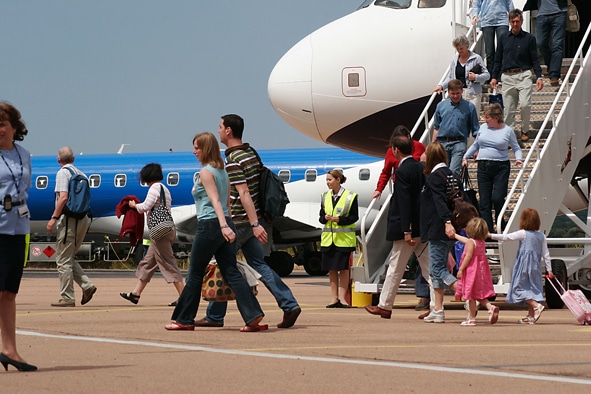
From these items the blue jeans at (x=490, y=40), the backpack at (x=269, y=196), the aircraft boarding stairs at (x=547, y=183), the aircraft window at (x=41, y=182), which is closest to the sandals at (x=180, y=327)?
the backpack at (x=269, y=196)

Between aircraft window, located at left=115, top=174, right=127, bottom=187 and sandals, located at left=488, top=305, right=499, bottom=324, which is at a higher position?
sandals, located at left=488, top=305, right=499, bottom=324

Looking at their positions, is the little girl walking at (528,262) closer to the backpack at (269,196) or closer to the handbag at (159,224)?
the backpack at (269,196)

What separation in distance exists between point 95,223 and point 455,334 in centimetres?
2380

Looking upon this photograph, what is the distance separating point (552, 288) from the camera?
41.5ft

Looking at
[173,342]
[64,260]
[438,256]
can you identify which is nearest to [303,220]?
[64,260]

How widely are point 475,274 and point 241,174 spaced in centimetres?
233

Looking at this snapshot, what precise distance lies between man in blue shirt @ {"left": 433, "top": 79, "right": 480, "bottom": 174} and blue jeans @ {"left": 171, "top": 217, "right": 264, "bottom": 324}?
4.09 m

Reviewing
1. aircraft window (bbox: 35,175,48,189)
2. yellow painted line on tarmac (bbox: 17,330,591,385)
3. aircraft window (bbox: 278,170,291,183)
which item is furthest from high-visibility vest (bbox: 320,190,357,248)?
aircraft window (bbox: 35,175,48,189)

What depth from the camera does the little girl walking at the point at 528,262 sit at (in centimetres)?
1071

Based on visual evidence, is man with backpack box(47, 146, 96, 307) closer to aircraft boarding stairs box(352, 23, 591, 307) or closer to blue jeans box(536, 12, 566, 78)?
aircraft boarding stairs box(352, 23, 591, 307)

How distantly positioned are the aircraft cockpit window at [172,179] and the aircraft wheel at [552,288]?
59.3 feet

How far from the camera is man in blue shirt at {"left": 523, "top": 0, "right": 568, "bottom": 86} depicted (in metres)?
14.3

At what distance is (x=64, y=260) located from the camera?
505 inches

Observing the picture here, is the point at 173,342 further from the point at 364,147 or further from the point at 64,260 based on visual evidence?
the point at 364,147
